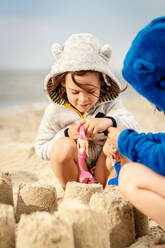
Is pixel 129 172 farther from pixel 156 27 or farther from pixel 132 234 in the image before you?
pixel 156 27

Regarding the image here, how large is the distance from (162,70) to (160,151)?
34 centimetres

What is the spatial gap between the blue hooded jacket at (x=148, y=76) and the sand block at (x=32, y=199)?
0.55 metres

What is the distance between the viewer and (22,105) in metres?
12.6

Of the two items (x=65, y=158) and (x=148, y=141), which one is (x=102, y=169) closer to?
(x=65, y=158)

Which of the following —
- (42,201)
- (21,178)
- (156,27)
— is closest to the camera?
(156,27)

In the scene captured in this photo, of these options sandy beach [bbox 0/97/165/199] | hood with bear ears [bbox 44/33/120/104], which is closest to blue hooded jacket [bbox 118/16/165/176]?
sandy beach [bbox 0/97/165/199]

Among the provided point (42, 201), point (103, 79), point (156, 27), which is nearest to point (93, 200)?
point (42, 201)

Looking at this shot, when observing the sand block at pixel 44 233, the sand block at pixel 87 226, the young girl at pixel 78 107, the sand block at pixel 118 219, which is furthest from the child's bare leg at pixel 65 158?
the sand block at pixel 44 233

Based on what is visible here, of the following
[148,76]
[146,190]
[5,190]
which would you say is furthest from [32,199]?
[148,76]

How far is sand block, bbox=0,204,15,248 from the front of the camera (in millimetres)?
1320

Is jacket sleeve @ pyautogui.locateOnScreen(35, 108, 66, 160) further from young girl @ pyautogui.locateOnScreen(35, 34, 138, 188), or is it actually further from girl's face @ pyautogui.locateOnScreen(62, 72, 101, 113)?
girl's face @ pyautogui.locateOnScreen(62, 72, 101, 113)

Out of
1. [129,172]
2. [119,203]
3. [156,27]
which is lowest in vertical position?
[119,203]

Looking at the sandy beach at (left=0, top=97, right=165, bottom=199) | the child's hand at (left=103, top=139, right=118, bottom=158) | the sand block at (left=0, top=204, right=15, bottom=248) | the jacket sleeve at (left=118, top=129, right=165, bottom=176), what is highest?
the jacket sleeve at (left=118, top=129, right=165, bottom=176)

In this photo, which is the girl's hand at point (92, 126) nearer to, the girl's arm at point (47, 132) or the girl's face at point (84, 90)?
the girl's face at point (84, 90)
